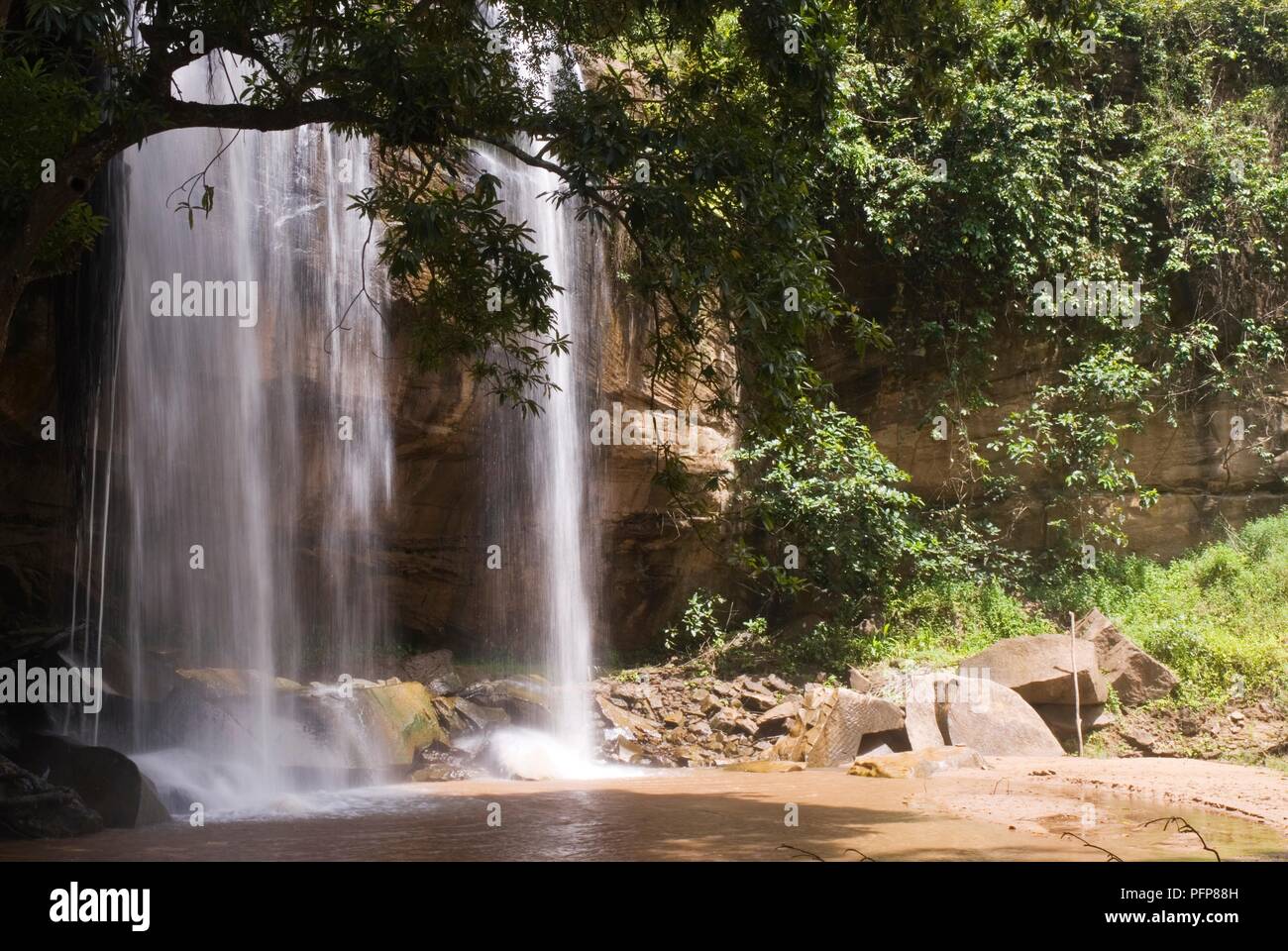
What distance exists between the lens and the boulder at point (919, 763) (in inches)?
414

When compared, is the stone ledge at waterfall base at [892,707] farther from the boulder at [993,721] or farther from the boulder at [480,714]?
the boulder at [480,714]

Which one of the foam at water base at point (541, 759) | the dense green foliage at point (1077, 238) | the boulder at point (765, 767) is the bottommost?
the boulder at point (765, 767)

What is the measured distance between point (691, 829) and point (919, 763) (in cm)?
403

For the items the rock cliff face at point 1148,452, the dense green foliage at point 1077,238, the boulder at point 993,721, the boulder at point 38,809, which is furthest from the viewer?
the rock cliff face at point 1148,452

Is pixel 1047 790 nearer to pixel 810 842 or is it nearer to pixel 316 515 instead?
pixel 810 842

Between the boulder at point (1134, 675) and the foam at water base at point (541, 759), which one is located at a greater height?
the boulder at point (1134, 675)

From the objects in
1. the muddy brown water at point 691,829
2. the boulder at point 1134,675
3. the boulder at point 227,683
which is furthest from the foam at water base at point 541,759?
the boulder at point 1134,675

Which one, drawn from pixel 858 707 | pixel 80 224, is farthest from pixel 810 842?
pixel 80 224

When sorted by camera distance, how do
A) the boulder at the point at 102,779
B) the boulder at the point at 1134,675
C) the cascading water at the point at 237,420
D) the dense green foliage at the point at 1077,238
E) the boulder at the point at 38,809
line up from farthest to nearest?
the dense green foliage at the point at 1077,238 → the boulder at the point at 1134,675 → the cascading water at the point at 237,420 → the boulder at the point at 102,779 → the boulder at the point at 38,809

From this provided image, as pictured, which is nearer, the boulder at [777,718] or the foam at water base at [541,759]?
the foam at water base at [541,759]

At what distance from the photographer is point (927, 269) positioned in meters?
17.8

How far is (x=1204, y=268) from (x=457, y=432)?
41.7 ft

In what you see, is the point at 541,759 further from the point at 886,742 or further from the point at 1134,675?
the point at 1134,675

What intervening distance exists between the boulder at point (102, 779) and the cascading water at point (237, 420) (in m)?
1.99
